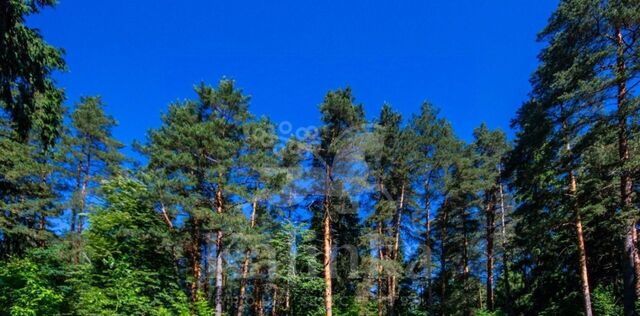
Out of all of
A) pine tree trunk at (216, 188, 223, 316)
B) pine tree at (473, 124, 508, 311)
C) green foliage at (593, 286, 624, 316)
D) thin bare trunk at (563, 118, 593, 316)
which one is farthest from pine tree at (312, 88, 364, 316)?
green foliage at (593, 286, 624, 316)

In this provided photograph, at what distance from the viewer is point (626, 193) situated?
31.3 feet

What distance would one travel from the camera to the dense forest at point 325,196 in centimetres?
949

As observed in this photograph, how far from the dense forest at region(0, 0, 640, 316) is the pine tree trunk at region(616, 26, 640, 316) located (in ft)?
0.18

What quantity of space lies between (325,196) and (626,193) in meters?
9.63

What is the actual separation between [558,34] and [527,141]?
134 inches

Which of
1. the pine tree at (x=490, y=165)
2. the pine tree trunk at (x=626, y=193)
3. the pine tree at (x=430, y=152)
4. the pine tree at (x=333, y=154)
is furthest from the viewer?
the pine tree at (x=490, y=165)

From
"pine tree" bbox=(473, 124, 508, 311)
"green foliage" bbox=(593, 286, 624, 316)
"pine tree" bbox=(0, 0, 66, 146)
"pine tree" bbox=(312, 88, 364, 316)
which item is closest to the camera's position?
"pine tree" bbox=(0, 0, 66, 146)

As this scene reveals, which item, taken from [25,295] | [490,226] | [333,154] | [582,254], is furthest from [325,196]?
[490,226]

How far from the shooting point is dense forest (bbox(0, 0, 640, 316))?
9.49m

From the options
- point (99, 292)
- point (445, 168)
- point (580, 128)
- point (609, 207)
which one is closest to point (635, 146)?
point (580, 128)

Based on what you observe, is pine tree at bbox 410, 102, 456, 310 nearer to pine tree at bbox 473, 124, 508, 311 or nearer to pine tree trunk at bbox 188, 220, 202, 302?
pine tree at bbox 473, 124, 508, 311

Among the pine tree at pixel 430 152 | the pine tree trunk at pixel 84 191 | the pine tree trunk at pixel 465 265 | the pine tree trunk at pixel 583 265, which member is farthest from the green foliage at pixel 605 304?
the pine tree trunk at pixel 84 191

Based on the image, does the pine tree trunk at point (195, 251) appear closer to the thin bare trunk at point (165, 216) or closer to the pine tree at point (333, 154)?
the thin bare trunk at point (165, 216)

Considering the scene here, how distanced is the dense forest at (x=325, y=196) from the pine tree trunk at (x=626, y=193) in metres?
0.05
